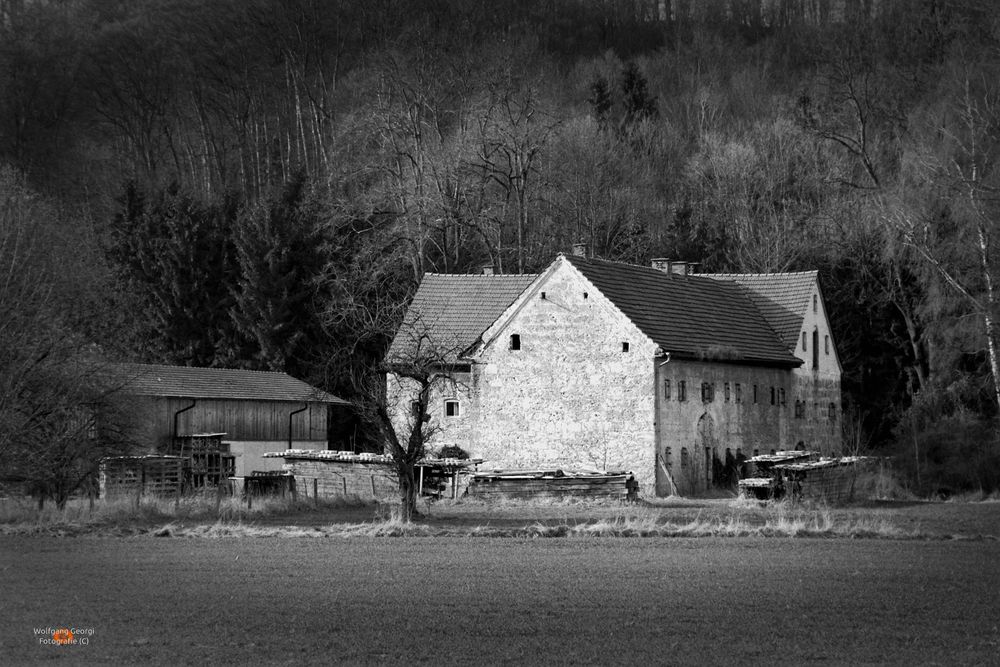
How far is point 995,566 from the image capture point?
85.4 ft

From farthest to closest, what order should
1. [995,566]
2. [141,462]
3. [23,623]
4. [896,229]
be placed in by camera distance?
[896,229] → [141,462] → [995,566] → [23,623]

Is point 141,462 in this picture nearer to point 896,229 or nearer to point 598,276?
point 598,276

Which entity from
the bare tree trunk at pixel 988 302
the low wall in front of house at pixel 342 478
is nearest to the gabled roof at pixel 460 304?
the low wall in front of house at pixel 342 478

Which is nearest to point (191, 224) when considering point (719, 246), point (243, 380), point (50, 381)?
point (243, 380)

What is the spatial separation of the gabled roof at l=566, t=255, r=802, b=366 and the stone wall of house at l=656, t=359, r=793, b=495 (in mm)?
566

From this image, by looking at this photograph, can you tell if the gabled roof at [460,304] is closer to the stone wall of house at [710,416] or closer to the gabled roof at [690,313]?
the gabled roof at [690,313]

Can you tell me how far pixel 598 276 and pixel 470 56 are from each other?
35.5m

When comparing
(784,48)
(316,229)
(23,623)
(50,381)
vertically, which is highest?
(784,48)

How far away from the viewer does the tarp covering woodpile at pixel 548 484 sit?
4394 centimetres

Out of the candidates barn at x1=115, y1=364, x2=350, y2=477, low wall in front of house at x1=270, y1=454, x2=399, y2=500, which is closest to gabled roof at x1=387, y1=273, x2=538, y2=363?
barn at x1=115, y1=364, x2=350, y2=477

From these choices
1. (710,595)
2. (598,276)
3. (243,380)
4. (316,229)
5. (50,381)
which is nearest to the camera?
(710,595)

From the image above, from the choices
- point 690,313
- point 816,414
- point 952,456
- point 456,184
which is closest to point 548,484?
point 690,313

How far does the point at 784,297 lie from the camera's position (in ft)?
194

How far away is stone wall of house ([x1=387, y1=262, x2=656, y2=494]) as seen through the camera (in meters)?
49.9
